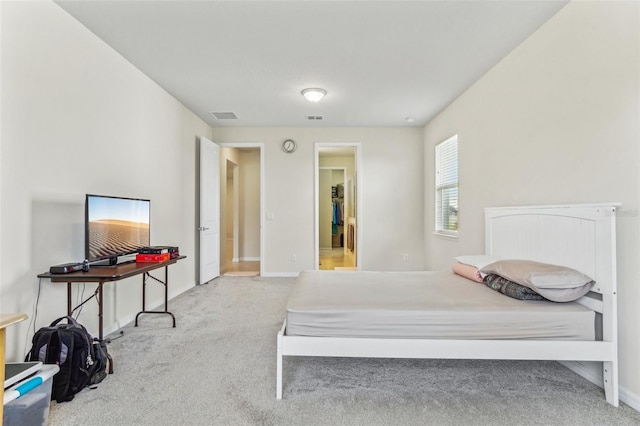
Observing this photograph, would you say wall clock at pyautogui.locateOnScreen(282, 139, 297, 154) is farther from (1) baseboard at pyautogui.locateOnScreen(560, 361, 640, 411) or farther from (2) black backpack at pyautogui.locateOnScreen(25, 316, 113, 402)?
(1) baseboard at pyautogui.locateOnScreen(560, 361, 640, 411)

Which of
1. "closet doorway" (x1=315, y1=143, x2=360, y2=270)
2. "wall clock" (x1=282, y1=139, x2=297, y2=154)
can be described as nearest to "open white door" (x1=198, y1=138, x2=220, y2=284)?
"wall clock" (x1=282, y1=139, x2=297, y2=154)

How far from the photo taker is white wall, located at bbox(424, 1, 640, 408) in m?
1.73

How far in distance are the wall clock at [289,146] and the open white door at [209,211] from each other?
109 centimetres

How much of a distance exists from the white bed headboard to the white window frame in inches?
47.9

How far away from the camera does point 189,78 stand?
131 inches

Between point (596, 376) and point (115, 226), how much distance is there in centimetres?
359

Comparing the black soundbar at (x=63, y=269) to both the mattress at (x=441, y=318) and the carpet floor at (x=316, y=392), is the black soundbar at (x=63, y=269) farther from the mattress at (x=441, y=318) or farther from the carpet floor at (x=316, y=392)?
the mattress at (x=441, y=318)

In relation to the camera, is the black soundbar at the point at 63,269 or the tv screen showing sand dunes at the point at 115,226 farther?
the tv screen showing sand dunes at the point at 115,226

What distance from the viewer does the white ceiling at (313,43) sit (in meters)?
2.22

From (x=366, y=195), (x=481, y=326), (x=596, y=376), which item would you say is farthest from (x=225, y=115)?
(x=596, y=376)

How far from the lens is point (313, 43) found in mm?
2650

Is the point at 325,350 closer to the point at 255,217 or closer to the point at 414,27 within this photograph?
the point at 414,27

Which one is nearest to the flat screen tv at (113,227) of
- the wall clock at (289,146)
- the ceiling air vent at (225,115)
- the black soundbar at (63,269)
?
the black soundbar at (63,269)

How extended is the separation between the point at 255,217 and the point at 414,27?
219 inches
